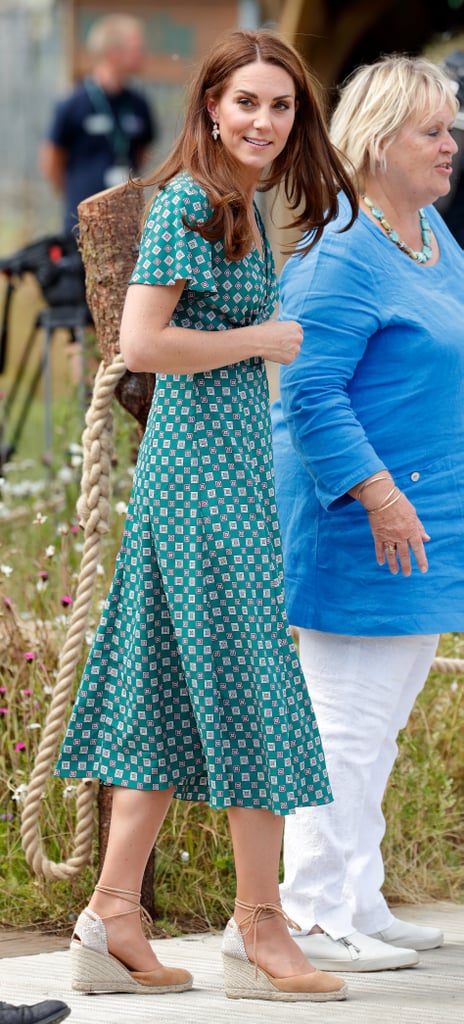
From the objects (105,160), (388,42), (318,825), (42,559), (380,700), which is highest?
(388,42)

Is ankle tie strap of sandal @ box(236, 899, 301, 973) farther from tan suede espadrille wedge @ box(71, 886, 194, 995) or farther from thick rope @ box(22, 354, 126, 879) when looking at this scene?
thick rope @ box(22, 354, 126, 879)

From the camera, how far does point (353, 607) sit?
2.96 metres

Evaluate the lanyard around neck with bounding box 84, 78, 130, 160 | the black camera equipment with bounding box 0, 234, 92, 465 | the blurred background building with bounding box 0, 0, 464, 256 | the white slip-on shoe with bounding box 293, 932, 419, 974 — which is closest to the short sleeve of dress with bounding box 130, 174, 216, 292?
the white slip-on shoe with bounding box 293, 932, 419, 974

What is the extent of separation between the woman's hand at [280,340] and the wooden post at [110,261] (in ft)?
1.92

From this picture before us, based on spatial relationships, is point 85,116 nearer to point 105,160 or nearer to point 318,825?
point 105,160

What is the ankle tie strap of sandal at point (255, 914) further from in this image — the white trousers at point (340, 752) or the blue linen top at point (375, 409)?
the blue linen top at point (375, 409)

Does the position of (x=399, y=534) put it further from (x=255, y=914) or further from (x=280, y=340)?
(x=255, y=914)

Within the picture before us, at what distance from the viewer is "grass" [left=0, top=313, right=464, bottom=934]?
11.1 feet

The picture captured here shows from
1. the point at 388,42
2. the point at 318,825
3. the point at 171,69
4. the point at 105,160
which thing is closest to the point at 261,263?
the point at 318,825

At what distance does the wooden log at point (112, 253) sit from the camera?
3.21 metres

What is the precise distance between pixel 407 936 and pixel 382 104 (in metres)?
1.60

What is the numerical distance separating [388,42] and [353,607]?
9.95 meters

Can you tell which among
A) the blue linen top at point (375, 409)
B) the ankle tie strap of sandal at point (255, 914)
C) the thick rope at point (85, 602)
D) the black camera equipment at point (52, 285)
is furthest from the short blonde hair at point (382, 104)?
the black camera equipment at point (52, 285)

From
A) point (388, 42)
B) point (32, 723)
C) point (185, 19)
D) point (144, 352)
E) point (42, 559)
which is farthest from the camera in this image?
point (388, 42)
